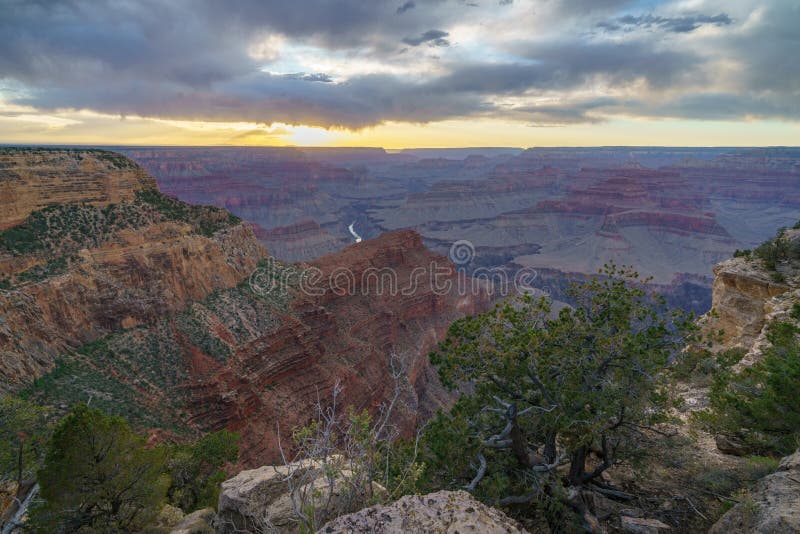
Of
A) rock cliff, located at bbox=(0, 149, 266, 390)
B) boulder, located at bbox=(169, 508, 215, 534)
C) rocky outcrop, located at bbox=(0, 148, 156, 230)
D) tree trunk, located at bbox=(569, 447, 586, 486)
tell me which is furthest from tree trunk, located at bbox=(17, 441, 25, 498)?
rocky outcrop, located at bbox=(0, 148, 156, 230)

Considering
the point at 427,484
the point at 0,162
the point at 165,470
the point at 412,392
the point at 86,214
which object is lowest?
the point at 412,392

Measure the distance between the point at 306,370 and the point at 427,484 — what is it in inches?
1008

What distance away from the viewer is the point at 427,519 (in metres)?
5.78

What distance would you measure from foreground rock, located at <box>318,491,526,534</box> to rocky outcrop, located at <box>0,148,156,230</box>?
3198 centimetres

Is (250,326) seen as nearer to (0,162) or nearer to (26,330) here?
(26,330)

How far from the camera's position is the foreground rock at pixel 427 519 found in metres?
5.64

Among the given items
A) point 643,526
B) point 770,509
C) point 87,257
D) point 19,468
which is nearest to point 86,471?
point 19,468

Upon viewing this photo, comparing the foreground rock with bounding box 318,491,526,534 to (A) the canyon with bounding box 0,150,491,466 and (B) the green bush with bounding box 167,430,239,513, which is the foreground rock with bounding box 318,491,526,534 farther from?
(B) the green bush with bounding box 167,430,239,513

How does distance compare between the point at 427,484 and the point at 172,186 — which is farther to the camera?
the point at 172,186

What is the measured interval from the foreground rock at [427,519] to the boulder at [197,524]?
9.36 metres

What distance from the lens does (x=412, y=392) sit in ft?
141

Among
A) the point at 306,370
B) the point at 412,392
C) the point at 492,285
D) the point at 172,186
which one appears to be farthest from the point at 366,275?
the point at 172,186

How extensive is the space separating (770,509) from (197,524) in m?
14.7

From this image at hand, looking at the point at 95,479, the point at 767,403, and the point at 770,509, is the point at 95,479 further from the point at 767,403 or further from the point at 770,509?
the point at 767,403
